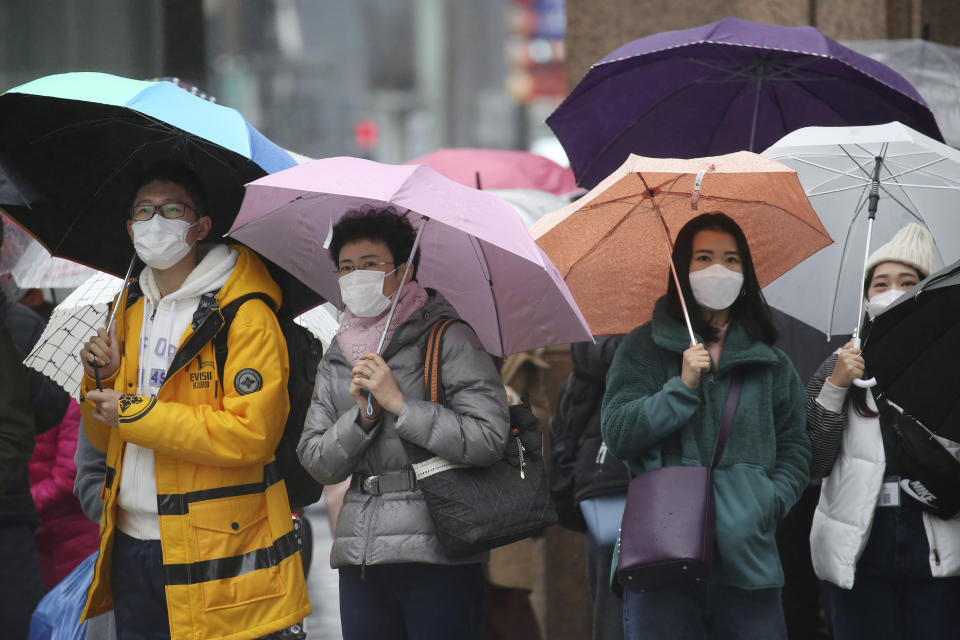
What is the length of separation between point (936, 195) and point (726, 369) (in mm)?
1363

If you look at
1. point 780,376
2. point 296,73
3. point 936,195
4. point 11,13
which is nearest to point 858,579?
point 780,376

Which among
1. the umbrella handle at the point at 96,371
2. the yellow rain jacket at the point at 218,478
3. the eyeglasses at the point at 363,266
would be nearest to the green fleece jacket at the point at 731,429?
the eyeglasses at the point at 363,266

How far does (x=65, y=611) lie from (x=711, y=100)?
345cm

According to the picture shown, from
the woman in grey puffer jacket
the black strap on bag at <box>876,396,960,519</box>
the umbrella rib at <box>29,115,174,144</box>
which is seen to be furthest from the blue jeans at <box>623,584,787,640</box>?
the umbrella rib at <box>29,115,174,144</box>

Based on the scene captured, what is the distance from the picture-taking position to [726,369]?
16.2ft

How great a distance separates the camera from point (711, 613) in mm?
4867

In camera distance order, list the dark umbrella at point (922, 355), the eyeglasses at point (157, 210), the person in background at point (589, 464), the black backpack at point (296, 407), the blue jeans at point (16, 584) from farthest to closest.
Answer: the person in background at point (589, 464) → the blue jeans at point (16, 584) → the black backpack at point (296, 407) → the eyeglasses at point (157, 210) → the dark umbrella at point (922, 355)

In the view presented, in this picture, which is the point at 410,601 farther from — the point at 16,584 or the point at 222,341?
the point at 16,584

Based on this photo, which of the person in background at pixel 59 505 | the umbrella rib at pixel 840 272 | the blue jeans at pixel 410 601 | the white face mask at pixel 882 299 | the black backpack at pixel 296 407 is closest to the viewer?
the blue jeans at pixel 410 601

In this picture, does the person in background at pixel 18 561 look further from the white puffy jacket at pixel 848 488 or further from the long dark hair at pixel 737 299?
the white puffy jacket at pixel 848 488

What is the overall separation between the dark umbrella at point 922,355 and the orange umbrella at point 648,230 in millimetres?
1130

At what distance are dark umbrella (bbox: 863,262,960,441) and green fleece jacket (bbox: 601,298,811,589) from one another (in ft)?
2.41

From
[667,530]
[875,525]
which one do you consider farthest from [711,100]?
[667,530]

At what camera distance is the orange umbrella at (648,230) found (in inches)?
206
